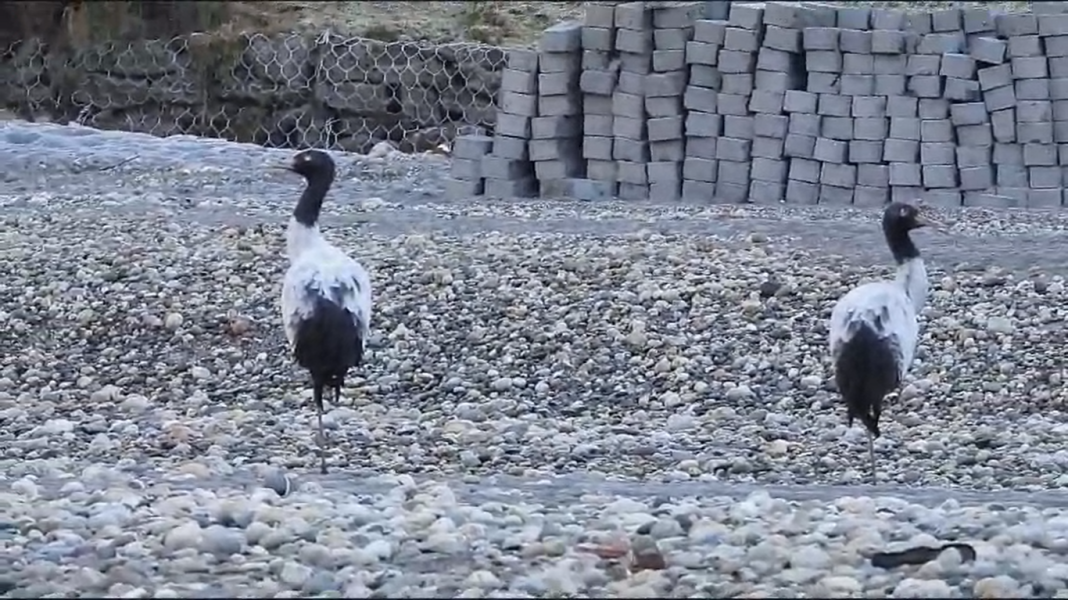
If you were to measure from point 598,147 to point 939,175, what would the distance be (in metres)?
2.89

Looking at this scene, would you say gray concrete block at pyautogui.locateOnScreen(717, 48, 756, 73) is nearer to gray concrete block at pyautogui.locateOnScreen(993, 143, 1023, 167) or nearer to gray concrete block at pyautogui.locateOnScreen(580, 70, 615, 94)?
gray concrete block at pyautogui.locateOnScreen(580, 70, 615, 94)

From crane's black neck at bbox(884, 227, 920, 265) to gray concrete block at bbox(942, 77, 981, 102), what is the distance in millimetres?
7650

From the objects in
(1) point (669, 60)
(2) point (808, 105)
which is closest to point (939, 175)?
(2) point (808, 105)

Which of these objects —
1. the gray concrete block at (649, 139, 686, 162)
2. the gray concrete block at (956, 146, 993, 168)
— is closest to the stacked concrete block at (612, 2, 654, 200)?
the gray concrete block at (649, 139, 686, 162)

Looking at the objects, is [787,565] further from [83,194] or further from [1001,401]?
[83,194]

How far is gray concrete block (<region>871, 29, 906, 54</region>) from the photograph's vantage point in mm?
15422

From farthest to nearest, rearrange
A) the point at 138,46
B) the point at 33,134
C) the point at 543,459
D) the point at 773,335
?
1. the point at 138,46
2. the point at 33,134
3. the point at 773,335
4. the point at 543,459

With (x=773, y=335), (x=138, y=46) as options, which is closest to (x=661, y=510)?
(x=773, y=335)

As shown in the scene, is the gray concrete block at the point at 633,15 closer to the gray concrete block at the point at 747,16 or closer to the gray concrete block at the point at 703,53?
the gray concrete block at the point at 703,53

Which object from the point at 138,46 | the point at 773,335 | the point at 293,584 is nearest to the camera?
the point at 293,584

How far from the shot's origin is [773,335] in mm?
10109

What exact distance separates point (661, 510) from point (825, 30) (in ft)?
34.1

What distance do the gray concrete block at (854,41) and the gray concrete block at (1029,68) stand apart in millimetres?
1172

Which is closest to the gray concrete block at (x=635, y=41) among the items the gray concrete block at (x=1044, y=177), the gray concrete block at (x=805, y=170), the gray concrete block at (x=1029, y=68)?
the gray concrete block at (x=805, y=170)
